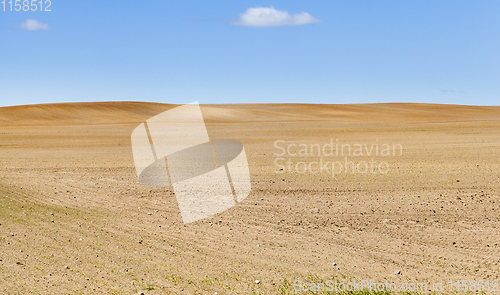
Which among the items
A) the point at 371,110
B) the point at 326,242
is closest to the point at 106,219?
the point at 326,242

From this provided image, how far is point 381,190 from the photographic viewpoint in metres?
12.0

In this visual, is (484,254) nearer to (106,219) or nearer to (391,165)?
(106,219)

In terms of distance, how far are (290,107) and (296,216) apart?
63.1m

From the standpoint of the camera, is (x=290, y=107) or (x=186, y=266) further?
(x=290, y=107)

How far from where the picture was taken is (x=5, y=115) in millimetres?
51781

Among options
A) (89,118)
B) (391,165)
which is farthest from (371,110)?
(391,165)

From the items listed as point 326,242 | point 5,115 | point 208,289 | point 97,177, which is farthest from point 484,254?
point 5,115

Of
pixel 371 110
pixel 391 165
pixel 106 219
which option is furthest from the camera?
pixel 371 110

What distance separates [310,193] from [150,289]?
655cm

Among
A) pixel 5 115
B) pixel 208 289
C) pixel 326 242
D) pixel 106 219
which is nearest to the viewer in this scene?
pixel 208 289

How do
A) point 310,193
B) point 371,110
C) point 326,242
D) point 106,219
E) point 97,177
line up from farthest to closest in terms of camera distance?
point 371,110
point 97,177
point 310,193
point 106,219
point 326,242

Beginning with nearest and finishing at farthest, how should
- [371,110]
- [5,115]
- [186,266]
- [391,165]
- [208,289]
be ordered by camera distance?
[208,289], [186,266], [391,165], [5,115], [371,110]

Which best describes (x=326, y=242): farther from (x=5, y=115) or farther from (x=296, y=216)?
(x=5, y=115)

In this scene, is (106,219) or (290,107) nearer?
(106,219)
